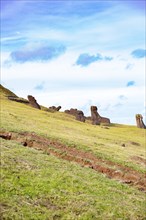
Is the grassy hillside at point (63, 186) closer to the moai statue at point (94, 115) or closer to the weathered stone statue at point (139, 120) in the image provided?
the moai statue at point (94, 115)

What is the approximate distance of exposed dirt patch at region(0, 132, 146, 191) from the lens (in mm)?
40312

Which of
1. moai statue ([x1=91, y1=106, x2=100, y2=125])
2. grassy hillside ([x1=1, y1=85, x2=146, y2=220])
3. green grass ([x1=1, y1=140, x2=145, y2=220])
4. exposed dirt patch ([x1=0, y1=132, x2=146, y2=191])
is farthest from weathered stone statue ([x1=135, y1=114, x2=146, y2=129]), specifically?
green grass ([x1=1, y1=140, x2=145, y2=220])

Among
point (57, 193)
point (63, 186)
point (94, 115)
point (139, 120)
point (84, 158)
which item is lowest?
point (57, 193)

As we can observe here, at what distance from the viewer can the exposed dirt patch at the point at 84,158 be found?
40.3 meters

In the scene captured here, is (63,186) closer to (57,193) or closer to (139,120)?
(57,193)

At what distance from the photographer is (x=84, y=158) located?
43.2 metres

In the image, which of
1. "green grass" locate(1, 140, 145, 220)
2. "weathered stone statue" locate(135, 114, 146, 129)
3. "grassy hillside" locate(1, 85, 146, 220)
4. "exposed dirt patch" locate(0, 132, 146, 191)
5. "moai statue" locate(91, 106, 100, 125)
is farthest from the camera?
"weathered stone statue" locate(135, 114, 146, 129)

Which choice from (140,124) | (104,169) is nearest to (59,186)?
(104,169)

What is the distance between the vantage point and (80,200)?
2667 centimetres

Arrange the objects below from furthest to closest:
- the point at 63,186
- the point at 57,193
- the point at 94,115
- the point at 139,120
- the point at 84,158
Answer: the point at 139,120 < the point at 94,115 < the point at 84,158 < the point at 63,186 < the point at 57,193

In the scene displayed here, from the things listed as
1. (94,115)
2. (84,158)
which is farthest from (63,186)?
(94,115)

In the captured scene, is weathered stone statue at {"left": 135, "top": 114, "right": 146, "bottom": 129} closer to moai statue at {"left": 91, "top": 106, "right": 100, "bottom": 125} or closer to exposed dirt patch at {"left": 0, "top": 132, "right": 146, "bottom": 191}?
moai statue at {"left": 91, "top": 106, "right": 100, "bottom": 125}

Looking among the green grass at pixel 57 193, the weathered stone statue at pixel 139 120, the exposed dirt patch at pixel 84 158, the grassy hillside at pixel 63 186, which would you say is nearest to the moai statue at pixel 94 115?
the weathered stone statue at pixel 139 120

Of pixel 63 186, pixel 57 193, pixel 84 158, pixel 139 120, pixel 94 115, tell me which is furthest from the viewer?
pixel 139 120
